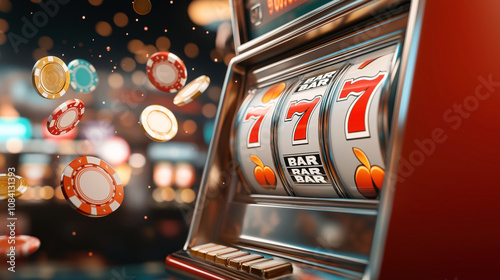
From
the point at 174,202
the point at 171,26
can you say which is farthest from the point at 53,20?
the point at 174,202

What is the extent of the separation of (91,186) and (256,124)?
2.25ft

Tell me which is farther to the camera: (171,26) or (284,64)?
(171,26)

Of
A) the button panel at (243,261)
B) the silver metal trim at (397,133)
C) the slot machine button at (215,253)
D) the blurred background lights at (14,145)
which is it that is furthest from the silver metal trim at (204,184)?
the silver metal trim at (397,133)

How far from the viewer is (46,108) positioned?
158 centimetres

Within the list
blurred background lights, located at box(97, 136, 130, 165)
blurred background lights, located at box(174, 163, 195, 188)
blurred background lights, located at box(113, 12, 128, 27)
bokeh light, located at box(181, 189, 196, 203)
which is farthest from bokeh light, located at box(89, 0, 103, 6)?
bokeh light, located at box(181, 189, 196, 203)

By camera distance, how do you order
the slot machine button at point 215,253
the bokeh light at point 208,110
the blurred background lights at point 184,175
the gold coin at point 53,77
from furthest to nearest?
the bokeh light at point 208,110
the blurred background lights at point 184,175
the gold coin at point 53,77
the slot machine button at point 215,253

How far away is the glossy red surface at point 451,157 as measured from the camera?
2.72 ft

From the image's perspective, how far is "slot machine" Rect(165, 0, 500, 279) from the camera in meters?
0.85

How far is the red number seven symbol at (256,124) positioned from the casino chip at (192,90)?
1.26ft

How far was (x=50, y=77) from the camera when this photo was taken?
1.58 metres

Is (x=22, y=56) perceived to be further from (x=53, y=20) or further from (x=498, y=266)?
(x=498, y=266)

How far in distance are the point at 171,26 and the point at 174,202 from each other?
856mm

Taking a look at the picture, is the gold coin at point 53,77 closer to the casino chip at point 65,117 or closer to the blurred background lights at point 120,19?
the casino chip at point 65,117

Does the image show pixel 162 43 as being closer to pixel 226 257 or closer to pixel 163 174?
pixel 163 174
